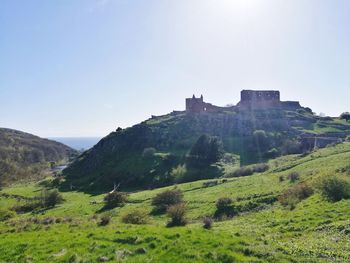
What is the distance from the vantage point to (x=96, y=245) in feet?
64.3

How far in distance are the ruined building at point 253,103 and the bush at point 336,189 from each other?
419 feet

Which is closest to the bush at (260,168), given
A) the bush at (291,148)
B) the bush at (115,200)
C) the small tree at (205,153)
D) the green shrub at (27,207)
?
the small tree at (205,153)

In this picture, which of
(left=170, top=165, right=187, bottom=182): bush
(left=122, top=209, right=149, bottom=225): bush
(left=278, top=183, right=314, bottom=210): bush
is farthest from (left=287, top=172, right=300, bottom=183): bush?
(left=170, top=165, right=187, bottom=182): bush

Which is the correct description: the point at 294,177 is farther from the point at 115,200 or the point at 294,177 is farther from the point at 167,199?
the point at 115,200

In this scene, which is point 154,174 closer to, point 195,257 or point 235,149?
point 235,149

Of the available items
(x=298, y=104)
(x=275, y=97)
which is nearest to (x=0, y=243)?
(x=275, y=97)

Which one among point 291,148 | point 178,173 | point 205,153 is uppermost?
point 291,148

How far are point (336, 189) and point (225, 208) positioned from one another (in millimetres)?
13031

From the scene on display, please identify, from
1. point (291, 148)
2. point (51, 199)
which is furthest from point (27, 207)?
point (291, 148)

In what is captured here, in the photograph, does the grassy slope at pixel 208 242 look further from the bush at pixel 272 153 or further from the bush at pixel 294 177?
the bush at pixel 272 153

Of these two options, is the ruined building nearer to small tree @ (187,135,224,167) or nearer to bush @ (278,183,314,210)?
small tree @ (187,135,224,167)

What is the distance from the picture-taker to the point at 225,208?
3803 centimetres

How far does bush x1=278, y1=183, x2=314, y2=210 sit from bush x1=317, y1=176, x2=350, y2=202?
3.38m

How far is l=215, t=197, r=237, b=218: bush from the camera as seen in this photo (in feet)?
119
